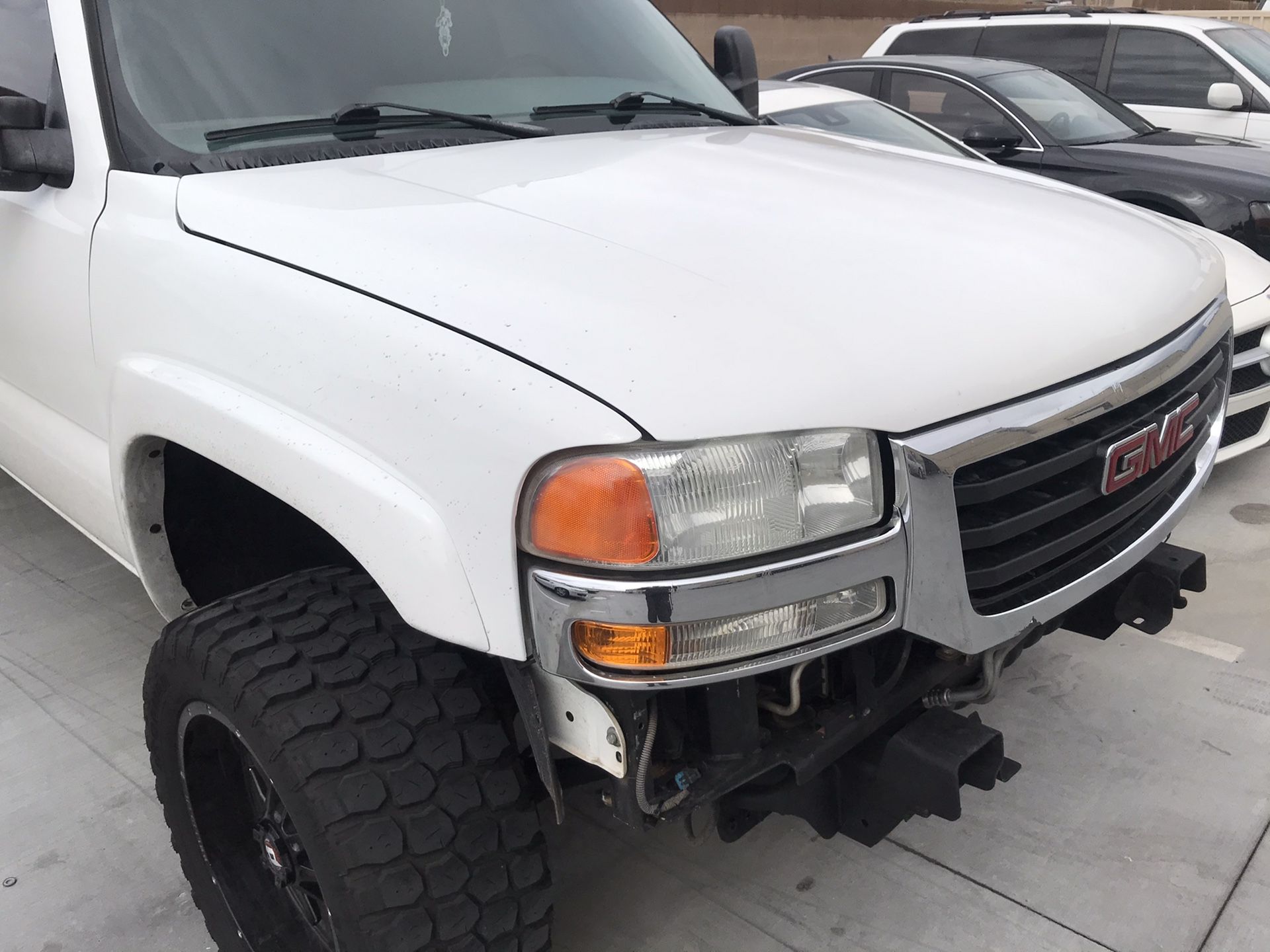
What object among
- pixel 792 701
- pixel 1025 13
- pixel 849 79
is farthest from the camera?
pixel 1025 13

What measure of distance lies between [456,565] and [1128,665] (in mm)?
2271

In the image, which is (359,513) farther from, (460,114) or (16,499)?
(16,499)

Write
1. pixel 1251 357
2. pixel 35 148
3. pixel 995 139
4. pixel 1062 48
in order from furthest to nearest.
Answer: pixel 1062 48, pixel 995 139, pixel 1251 357, pixel 35 148

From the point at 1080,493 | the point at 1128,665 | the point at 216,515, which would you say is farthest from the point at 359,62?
the point at 1128,665

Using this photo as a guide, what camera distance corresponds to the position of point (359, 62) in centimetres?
236

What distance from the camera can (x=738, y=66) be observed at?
11.1 ft

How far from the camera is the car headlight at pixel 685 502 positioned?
4.54 ft

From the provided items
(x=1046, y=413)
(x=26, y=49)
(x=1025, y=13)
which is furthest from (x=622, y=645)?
(x=1025, y=13)

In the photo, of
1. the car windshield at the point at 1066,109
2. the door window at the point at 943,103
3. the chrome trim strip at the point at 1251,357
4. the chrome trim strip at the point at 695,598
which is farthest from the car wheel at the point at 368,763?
the car windshield at the point at 1066,109

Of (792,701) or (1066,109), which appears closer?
(792,701)

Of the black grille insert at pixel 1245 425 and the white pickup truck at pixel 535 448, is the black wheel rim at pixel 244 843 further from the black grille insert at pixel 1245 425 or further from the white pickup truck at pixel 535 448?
the black grille insert at pixel 1245 425

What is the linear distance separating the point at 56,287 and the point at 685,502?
1588 millimetres

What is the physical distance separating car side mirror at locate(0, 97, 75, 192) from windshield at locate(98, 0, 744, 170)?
0.16 meters

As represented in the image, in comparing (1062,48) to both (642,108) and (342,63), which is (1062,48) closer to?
(642,108)
